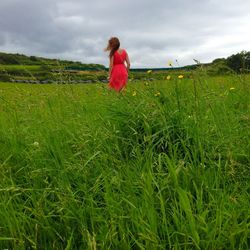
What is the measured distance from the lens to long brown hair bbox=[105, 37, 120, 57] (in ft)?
33.6

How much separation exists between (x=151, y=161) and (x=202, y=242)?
83 centimetres

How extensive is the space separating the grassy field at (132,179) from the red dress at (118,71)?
20.2ft

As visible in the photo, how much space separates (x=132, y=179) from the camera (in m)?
2.63

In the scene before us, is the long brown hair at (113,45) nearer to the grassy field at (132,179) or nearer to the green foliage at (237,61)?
the green foliage at (237,61)

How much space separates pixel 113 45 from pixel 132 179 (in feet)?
26.3

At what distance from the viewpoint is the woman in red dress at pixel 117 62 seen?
10211 millimetres

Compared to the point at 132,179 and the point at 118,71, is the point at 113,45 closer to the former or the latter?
the point at 118,71

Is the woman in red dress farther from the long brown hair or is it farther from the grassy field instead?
the grassy field

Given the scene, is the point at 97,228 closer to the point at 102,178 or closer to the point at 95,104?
the point at 102,178

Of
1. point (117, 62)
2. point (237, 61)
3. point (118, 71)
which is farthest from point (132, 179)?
point (117, 62)

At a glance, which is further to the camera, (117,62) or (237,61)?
(117,62)

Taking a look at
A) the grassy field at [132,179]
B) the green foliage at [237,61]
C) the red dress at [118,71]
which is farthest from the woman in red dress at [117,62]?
the grassy field at [132,179]

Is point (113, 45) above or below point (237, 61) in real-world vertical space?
above

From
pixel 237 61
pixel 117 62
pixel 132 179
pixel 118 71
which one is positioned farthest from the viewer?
pixel 117 62
